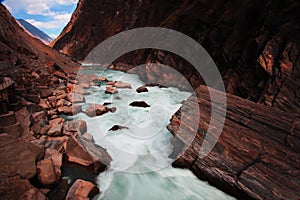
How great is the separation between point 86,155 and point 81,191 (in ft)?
2.78

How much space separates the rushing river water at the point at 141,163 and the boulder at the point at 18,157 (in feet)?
3.65

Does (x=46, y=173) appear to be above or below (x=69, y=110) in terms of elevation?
below

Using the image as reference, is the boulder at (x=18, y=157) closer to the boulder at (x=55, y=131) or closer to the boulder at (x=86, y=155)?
the boulder at (x=86, y=155)

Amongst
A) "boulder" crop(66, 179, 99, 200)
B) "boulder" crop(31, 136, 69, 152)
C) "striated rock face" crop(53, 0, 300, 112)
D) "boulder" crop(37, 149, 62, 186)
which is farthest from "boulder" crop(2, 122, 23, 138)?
A: "striated rock face" crop(53, 0, 300, 112)

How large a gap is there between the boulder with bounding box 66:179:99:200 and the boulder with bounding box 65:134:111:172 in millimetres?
555

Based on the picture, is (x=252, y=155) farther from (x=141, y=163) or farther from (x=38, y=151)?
(x=38, y=151)

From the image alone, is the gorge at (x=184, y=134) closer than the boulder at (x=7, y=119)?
Yes

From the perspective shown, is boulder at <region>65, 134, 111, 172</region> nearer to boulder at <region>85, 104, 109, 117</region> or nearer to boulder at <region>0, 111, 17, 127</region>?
boulder at <region>0, 111, 17, 127</region>

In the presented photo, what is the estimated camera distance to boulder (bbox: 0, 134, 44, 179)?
269 cm

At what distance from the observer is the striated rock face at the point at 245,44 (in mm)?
5453

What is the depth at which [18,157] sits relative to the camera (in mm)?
2867

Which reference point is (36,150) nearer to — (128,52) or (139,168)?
(139,168)

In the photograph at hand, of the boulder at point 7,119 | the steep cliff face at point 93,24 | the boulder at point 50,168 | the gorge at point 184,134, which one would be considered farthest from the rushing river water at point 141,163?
the steep cliff face at point 93,24

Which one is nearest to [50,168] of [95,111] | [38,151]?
[38,151]
